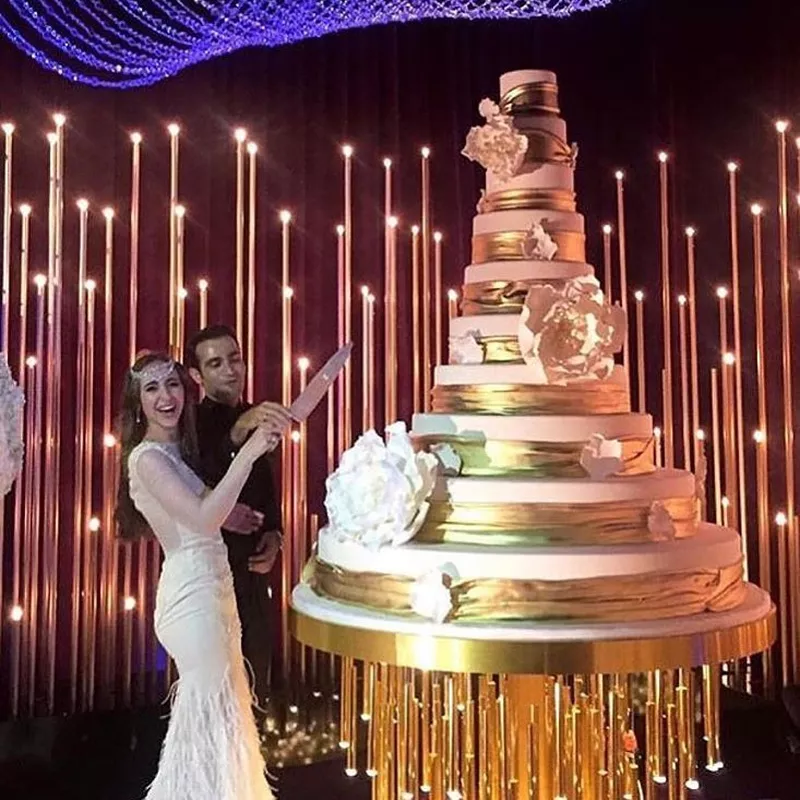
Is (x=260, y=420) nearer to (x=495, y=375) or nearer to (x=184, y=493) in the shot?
(x=184, y=493)

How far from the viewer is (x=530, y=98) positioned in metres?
1.83

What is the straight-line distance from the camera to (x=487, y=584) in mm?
1453

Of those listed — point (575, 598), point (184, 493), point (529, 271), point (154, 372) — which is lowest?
point (575, 598)

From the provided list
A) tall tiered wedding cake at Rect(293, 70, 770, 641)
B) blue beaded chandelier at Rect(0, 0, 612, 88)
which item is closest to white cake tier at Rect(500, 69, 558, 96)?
tall tiered wedding cake at Rect(293, 70, 770, 641)

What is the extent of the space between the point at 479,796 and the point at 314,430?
1.98 metres

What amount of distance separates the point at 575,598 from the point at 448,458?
0.98 feet

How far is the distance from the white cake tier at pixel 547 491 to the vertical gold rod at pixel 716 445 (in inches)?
74.7

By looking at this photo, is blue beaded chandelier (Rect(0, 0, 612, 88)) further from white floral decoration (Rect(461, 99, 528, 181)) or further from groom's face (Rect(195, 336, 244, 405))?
white floral decoration (Rect(461, 99, 528, 181))

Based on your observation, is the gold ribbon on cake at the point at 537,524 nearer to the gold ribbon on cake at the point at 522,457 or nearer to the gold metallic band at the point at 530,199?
the gold ribbon on cake at the point at 522,457

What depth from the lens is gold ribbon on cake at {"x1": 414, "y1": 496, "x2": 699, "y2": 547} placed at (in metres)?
1.52

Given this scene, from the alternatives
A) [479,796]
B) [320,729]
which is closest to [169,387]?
[479,796]

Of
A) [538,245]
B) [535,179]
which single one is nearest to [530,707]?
[538,245]

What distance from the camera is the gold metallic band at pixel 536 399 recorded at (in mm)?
1653

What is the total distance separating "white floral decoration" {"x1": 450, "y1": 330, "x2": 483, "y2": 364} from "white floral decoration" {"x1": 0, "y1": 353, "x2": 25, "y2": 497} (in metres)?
0.72
